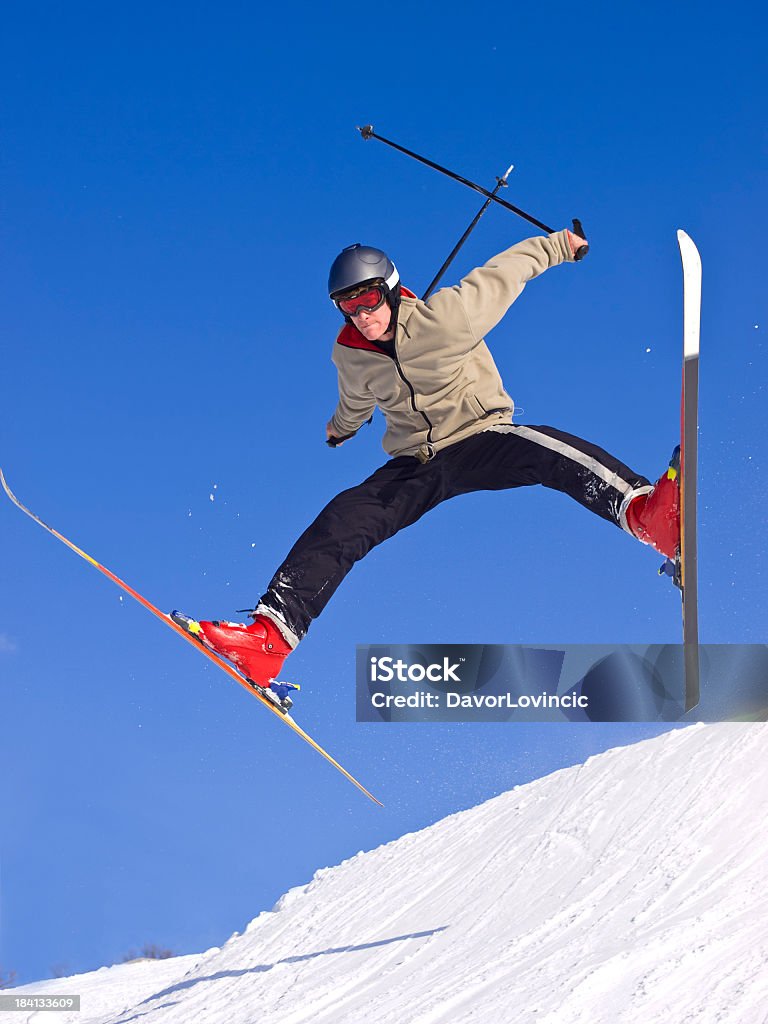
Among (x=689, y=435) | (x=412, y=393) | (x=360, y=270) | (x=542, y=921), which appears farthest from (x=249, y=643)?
(x=542, y=921)

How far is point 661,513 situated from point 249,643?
6.02ft

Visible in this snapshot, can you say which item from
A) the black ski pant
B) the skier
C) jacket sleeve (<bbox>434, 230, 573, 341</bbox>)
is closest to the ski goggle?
the skier

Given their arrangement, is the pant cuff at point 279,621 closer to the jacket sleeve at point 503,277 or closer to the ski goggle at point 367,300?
the ski goggle at point 367,300

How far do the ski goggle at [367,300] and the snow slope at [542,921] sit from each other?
3.91 metres

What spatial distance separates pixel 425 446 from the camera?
5055 millimetres

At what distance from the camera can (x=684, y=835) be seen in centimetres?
970

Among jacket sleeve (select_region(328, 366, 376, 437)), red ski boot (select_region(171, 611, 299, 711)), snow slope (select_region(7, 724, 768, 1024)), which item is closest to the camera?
red ski boot (select_region(171, 611, 299, 711))

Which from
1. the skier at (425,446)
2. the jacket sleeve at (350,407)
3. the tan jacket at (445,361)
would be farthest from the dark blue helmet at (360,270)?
the jacket sleeve at (350,407)

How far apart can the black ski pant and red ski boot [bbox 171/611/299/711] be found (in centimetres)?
7

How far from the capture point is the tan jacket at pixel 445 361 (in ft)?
15.8

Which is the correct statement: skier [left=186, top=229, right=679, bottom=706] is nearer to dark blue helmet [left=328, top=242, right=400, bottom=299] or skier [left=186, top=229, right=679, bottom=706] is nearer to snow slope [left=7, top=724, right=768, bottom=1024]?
dark blue helmet [left=328, top=242, right=400, bottom=299]

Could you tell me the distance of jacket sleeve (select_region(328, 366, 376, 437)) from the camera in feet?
17.2

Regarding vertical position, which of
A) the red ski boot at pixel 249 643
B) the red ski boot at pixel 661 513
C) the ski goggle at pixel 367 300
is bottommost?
the red ski boot at pixel 249 643

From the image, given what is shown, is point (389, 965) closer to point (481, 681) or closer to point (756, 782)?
point (756, 782)
